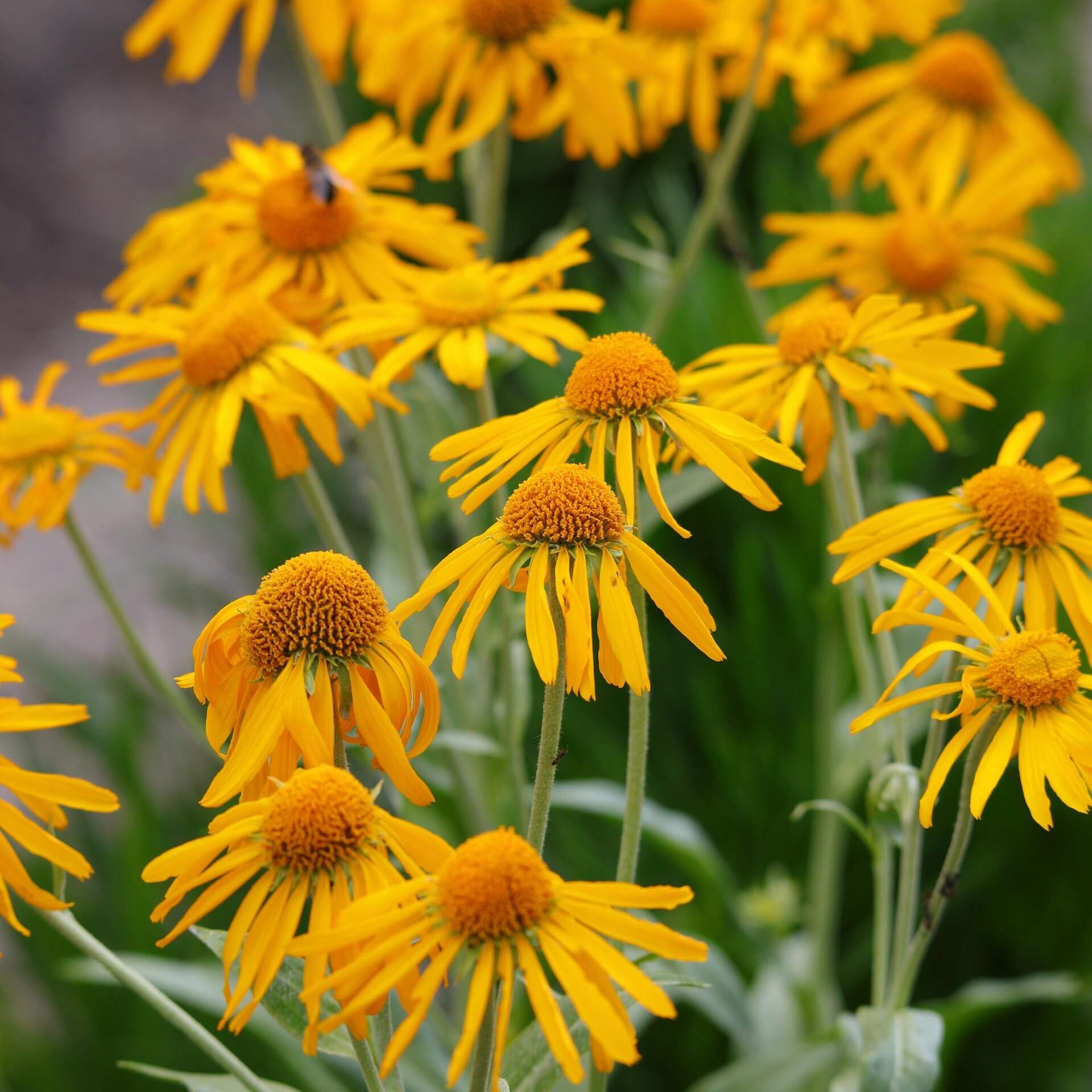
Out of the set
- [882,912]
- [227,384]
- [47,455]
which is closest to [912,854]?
[882,912]

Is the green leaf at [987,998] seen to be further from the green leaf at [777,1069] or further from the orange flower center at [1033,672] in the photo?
the orange flower center at [1033,672]

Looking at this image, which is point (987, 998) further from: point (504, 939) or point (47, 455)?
point (47, 455)

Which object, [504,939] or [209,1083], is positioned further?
[209,1083]

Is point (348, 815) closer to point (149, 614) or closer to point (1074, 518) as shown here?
point (1074, 518)

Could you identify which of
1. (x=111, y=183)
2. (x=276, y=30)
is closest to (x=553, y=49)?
Answer: (x=276, y=30)

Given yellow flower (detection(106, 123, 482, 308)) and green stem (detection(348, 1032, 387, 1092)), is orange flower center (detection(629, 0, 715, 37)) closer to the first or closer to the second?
yellow flower (detection(106, 123, 482, 308))

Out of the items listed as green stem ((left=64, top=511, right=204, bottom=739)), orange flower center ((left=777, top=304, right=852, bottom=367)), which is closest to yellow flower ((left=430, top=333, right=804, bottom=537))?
orange flower center ((left=777, top=304, right=852, bottom=367))

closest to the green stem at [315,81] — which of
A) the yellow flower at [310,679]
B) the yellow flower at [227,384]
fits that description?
the yellow flower at [227,384]
